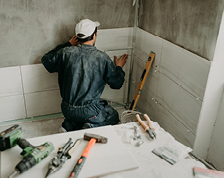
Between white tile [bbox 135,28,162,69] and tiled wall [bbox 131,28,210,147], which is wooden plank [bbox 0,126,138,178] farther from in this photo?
white tile [bbox 135,28,162,69]

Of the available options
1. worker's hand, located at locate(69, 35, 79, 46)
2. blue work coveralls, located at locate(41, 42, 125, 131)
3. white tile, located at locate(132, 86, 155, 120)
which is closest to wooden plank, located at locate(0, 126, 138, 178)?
blue work coveralls, located at locate(41, 42, 125, 131)

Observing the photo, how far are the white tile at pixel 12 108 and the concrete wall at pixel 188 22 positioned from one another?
1642 millimetres

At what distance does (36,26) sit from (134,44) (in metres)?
1.13

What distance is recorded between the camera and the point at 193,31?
197cm

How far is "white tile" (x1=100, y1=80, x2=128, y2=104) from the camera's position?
3067mm

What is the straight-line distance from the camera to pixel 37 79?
8.84 feet

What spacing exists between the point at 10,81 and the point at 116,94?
1270mm

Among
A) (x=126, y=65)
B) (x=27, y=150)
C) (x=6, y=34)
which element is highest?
(x=6, y=34)

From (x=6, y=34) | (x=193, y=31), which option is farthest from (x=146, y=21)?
(x=6, y=34)

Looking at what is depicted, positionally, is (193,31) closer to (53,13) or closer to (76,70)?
(76,70)

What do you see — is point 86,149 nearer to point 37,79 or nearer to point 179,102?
point 179,102

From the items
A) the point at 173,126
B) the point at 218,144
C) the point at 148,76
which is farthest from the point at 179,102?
the point at 148,76

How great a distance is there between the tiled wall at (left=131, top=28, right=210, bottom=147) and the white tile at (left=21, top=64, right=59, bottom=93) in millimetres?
1033

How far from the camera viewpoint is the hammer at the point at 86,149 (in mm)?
1121
